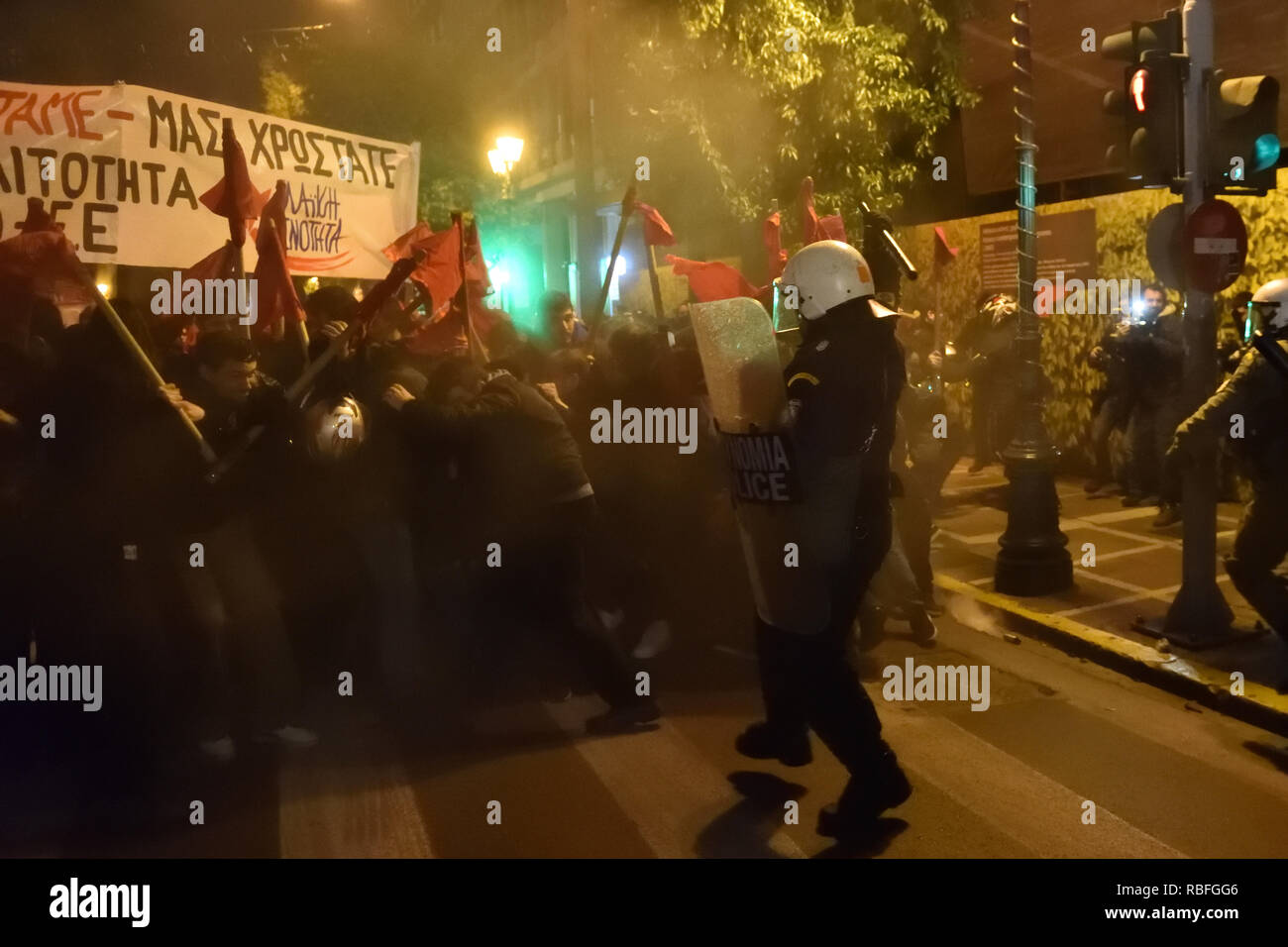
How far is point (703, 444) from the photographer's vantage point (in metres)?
6.24

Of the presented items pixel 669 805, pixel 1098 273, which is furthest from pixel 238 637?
pixel 1098 273

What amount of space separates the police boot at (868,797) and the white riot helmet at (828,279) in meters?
1.50

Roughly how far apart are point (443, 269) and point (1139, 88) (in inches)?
148

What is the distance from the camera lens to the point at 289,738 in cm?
532

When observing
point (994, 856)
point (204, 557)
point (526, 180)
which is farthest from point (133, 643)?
point (526, 180)

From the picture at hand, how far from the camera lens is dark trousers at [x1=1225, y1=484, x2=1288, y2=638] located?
5.61 m

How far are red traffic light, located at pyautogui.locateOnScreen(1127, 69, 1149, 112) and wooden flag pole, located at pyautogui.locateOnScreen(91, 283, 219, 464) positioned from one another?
4730mm

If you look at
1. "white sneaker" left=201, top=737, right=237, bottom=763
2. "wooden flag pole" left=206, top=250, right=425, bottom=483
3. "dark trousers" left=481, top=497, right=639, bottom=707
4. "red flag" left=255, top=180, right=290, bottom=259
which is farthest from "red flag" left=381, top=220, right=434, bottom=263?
"white sneaker" left=201, top=737, right=237, bottom=763

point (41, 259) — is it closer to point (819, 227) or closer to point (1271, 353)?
point (819, 227)

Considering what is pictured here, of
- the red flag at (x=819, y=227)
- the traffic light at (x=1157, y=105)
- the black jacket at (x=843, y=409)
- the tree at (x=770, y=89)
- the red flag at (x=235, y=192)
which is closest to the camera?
the black jacket at (x=843, y=409)

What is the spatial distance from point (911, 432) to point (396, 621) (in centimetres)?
328
